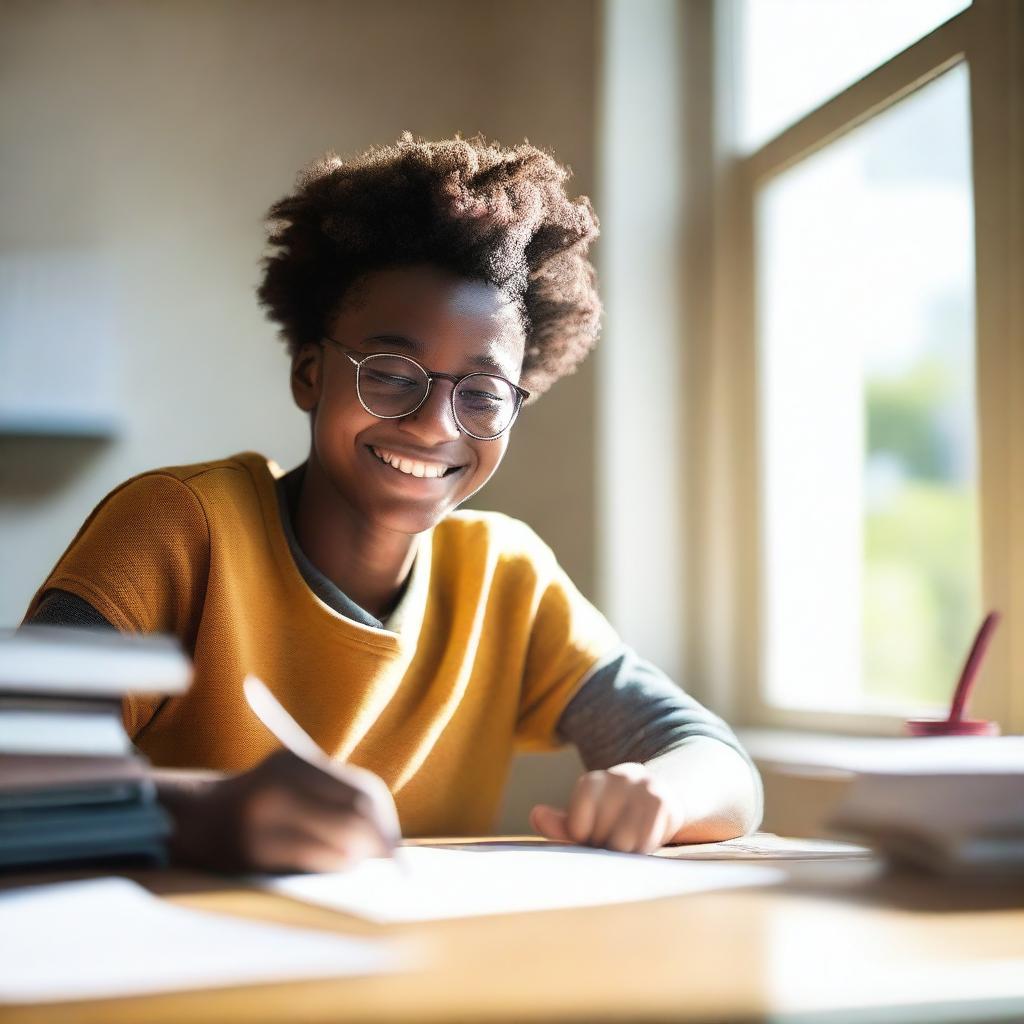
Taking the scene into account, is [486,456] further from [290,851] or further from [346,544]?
[290,851]

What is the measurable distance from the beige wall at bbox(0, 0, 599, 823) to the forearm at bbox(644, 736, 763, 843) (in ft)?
3.29

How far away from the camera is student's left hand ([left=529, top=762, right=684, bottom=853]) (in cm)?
92

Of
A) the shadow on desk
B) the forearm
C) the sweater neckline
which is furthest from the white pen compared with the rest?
the sweater neckline

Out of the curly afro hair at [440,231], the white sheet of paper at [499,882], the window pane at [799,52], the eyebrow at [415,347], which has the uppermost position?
the window pane at [799,52]

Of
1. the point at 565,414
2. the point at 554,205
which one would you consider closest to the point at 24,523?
the point at 565,414

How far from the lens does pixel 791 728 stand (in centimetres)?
200

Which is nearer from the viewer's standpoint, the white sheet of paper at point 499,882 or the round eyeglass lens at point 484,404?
the white sheet of paper at point 499,882

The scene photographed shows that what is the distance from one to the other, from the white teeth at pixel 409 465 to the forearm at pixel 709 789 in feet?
1.27

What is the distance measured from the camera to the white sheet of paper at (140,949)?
0.50 metres

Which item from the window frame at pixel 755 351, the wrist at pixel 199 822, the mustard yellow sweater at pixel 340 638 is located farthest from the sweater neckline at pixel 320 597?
the window frame at pixel 755 351

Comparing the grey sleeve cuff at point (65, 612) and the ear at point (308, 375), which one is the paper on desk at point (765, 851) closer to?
the grey sleeve cuff at point (65, 612)

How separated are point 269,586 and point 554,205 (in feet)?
1.78

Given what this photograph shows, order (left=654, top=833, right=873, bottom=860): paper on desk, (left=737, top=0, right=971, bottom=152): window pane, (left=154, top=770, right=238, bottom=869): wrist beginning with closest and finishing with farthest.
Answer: (left=154, top=770, right=238, bottom=869): wrist
(left=654, top=833, right=873, bottom=860): paper on desk
(left=737, top=0, right=971, bottom=152): window pane

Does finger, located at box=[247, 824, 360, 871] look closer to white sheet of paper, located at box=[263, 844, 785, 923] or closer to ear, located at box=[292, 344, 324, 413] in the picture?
white sheet of paper, located at box=[263, 844, 785, 923]
